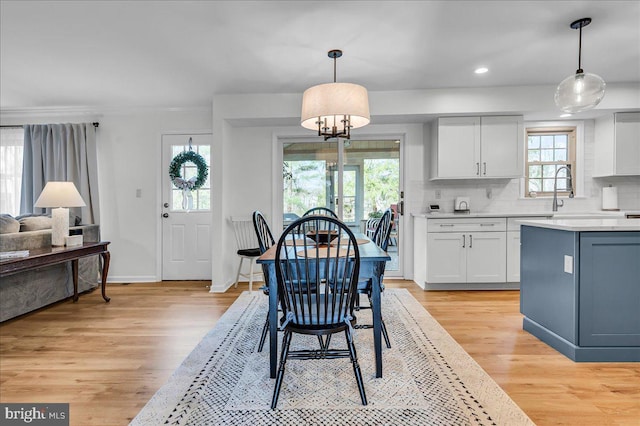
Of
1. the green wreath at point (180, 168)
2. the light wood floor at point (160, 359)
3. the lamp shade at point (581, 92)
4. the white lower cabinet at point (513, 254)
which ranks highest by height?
the lamp shade at point (581, 92)

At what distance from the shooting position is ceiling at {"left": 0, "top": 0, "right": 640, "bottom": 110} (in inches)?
94.8

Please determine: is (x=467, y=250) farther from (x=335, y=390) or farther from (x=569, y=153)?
(x=335, y=390)

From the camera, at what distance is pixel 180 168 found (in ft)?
15.3

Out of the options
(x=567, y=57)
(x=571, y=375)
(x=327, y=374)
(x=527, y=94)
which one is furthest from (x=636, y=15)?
(x=327, y=374)

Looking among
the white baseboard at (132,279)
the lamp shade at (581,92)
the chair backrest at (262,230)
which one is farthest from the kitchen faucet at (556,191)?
the white baseboard at (132,279)

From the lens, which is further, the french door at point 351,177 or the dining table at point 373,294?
the french door at point 351,177

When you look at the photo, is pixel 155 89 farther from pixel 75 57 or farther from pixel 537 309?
pixel 537 309

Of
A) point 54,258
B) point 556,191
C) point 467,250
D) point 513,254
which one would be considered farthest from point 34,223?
point 556,191

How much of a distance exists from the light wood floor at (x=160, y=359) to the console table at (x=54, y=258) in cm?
39

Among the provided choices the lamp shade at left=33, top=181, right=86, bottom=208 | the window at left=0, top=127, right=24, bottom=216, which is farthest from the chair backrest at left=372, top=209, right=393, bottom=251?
the window at left=0, top=127, right=24, bottom=216

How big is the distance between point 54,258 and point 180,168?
74.8 inches

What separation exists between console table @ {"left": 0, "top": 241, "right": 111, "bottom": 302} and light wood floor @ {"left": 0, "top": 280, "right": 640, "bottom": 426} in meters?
0.39

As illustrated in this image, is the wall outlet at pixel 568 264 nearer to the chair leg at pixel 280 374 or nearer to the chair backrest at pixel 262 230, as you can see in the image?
the chair leg at pixel 280 374

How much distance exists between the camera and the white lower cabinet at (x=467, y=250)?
161 inches
